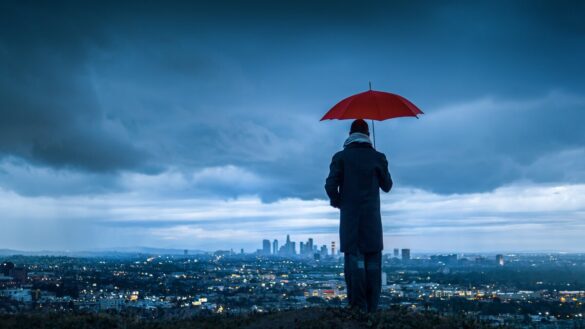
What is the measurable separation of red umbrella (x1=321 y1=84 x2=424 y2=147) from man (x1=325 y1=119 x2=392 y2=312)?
45cm

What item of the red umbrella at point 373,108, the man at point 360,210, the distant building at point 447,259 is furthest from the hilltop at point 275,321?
the distant building at point 447,259

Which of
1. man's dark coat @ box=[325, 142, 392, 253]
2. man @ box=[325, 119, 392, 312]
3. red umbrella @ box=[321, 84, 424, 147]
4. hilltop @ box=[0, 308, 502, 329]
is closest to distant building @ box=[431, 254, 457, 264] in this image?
red umbrella @ box=[321, 84, 424, 147]

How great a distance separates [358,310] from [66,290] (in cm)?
2441

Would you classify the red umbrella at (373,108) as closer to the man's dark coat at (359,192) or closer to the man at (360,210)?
the man at (360,210)

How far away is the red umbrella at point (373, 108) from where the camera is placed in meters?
10.6

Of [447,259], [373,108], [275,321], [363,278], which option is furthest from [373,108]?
[447,259]

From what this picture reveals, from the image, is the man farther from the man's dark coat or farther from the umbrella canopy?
the umbrella canopy

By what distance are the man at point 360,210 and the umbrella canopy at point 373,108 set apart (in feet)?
1.49

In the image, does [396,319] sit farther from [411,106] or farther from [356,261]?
[411,106]

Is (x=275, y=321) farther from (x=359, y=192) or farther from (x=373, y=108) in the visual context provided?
(x=373, y=108)

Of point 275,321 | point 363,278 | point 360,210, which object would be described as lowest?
point 275,321

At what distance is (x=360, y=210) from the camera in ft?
33.1

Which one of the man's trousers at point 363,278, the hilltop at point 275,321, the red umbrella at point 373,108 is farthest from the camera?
the red umbrella at point 373,108

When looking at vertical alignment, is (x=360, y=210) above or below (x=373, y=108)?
below
